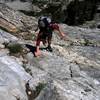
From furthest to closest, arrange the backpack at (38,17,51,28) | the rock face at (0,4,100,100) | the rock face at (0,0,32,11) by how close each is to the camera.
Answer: the rock face at (0,0,32,11), the backpack at (38,17,51,28), the rock face at (0,4,100,100)

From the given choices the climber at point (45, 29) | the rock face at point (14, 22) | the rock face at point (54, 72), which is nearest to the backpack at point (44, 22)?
the climber at point (45, 29)

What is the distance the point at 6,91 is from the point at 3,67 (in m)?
1.58

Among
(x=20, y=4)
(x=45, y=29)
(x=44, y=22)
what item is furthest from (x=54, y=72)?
(x=20, y=4)

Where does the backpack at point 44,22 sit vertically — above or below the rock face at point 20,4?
above

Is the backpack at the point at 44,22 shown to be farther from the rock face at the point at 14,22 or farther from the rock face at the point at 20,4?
the rock face at the point at 20,4

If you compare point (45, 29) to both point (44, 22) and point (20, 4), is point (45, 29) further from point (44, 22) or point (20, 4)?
point (20, 4)

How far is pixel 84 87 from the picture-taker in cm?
1494

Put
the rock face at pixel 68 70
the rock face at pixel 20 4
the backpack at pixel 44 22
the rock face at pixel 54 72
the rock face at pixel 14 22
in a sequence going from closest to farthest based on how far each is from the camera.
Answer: the rock face at pixel 54 72, the rock face at pixel 68 70, the backpack at pixel 44 22, the rock face at pixel 14 22, the rock face at pixel 20 4

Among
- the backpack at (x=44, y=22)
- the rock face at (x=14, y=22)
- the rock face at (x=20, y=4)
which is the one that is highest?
the backpack at (x=44, y=22)

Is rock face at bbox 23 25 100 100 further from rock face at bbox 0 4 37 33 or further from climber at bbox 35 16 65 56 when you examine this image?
rock face at bbox 0 4 37 33

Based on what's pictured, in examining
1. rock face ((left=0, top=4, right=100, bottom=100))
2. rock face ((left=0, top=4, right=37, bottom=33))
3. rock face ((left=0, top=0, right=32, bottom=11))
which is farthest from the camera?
rock face ((left=0, top=0, right=32, bottom=11))

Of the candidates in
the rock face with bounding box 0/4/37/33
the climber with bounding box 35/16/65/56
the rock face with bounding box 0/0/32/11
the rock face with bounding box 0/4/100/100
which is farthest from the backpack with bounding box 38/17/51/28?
the rock face with bounding box 0/0/32/11

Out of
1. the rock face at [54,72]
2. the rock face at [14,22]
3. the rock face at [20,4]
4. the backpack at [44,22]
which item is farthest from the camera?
the rock face at [20,4]

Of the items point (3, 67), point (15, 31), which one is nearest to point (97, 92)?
point (3, 67)
